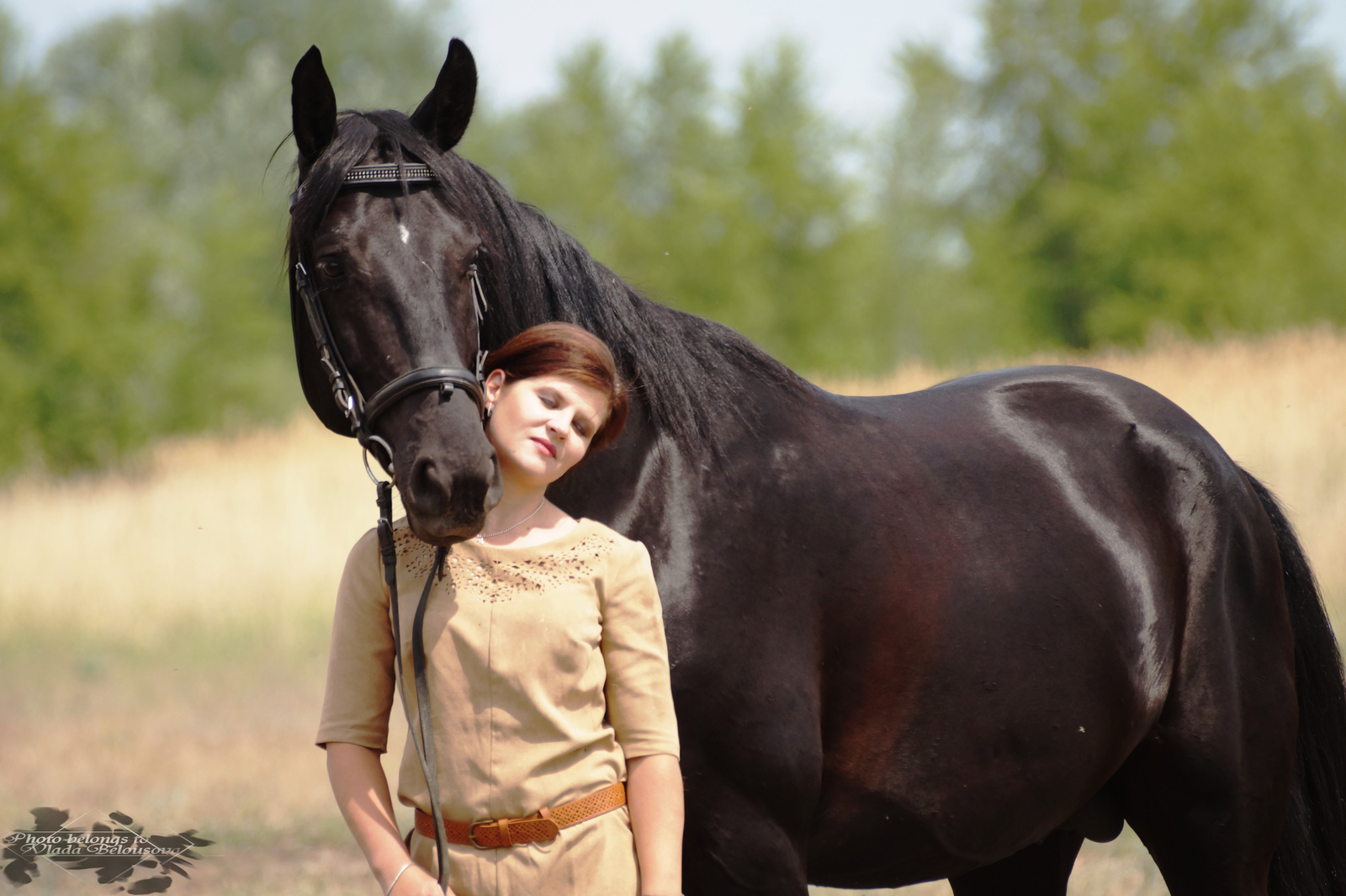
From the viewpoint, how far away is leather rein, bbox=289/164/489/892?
148 centimetres

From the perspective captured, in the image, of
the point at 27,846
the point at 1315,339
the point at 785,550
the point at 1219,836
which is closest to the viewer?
the point at 785,550

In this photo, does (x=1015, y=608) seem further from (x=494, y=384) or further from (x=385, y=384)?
(x=385, y=384)

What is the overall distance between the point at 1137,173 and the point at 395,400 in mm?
24015

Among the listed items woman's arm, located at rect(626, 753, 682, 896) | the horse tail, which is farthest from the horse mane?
the horse tail

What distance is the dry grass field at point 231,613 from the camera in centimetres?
578

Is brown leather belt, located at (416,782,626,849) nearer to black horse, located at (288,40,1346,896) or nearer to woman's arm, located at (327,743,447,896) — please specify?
woman's arm, located at (327,743,447,896)

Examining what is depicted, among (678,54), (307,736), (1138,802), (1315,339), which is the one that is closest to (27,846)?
(307,736)

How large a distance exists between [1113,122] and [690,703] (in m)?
24.0

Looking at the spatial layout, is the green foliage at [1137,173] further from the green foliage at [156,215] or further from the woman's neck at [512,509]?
the woman's neck at [512,509]

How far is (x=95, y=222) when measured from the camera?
1683cm

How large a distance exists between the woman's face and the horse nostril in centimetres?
11

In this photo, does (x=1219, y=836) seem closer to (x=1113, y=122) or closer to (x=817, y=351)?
(x=817, y=351)

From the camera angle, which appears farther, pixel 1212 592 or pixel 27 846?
pixel 27 846

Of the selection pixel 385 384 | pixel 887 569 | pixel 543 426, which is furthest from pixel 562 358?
pixel 887 569
